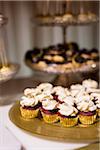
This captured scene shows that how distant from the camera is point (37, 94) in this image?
936 mm

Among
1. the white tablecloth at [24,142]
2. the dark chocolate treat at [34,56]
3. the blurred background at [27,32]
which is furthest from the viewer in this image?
the blurred background at [27,32]

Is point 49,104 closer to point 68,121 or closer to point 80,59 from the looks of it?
point 68,121

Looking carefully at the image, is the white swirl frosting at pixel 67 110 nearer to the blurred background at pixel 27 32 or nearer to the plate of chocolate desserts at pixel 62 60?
the plate of chocolate desserts at pixel 62 60

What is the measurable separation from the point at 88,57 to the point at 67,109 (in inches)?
21.8

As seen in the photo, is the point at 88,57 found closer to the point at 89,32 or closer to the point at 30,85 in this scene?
the point at 30,85

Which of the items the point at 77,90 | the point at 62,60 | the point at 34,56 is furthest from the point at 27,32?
the point at 77,90

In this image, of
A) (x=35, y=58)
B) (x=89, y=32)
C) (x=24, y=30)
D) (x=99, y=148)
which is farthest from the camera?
(x=89, y=32)

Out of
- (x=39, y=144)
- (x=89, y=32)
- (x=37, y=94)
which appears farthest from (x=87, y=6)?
(x=39, y=144)

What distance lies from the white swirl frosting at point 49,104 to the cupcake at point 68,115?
22mm

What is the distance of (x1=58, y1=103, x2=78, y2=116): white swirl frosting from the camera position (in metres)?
0.83

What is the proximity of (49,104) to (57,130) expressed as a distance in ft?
0.27

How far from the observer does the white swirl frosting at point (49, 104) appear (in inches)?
33.9

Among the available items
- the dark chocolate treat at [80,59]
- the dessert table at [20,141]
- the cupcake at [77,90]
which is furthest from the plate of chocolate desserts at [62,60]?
the dessert table at [20,141]

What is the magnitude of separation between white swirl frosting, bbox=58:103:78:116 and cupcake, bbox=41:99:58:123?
2cm
